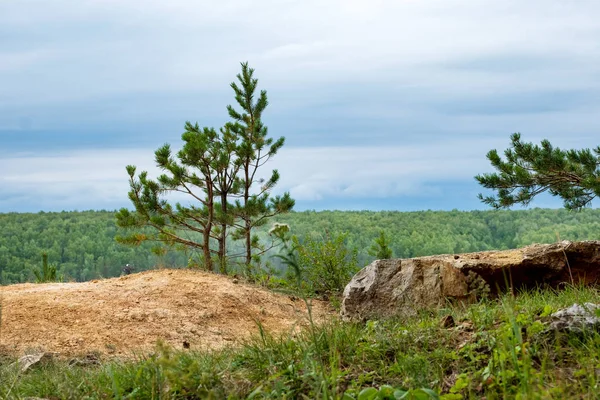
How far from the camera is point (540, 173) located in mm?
10375

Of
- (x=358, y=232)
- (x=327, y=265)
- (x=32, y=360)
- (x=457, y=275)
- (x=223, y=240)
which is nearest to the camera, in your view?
(x=32, y=360)

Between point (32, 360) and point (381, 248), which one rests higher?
point (381, 248)

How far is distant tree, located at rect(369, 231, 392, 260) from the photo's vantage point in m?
10.5

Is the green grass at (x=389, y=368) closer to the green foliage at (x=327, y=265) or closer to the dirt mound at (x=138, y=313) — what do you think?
Answer: the dirt mound at (x=138, y=313)

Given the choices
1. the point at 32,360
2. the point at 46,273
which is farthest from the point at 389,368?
the point at 46,273

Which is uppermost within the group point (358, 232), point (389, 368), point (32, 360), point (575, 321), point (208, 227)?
point (208, 227)

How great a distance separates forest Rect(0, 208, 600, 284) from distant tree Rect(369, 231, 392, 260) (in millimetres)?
5063

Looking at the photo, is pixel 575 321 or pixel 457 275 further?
pixel 457 275

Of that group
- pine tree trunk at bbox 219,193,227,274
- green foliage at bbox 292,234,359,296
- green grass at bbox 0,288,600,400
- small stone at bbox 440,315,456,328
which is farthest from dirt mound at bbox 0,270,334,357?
green grass at bbox 0,288,600,400

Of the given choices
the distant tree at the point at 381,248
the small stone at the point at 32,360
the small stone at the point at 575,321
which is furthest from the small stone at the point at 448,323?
the distant tree at the point at 381,248

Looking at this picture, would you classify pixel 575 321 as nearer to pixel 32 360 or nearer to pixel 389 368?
pixel 389 368

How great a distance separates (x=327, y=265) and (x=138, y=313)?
3123 mm

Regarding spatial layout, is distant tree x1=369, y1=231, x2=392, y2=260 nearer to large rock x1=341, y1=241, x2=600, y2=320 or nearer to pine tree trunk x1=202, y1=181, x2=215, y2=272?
pine tree trunk x1=202, y1=181, x2=215, y2=272

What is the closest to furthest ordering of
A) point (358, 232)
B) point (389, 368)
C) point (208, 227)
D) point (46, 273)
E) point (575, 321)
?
point (389, 368) → point (575, 321) → point (208, 227) → point (46, 273) → point (358, 232)
